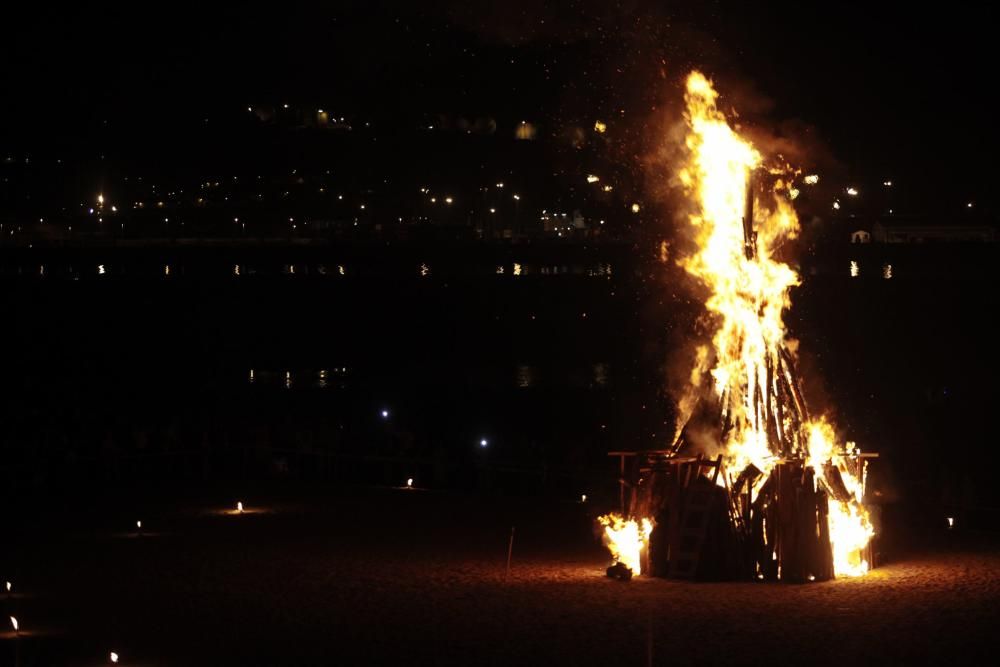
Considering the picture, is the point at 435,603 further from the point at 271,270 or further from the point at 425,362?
the point at 271,270

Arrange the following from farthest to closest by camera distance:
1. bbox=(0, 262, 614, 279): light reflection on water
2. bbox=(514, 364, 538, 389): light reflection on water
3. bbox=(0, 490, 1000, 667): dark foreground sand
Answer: bbox=(0, 262, 614, 279): light reflection on water
bbox=(514, 364, 538, 389): light reflection on water
bbox=(0, 490, 1000, 667): dark foreground sand

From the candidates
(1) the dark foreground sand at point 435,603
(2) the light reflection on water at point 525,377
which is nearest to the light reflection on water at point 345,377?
(2) the light reflection on water at point 525,377

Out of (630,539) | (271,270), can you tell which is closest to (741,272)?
(630,539)

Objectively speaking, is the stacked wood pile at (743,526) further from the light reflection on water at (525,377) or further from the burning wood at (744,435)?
the light reflection on water at (525,377)

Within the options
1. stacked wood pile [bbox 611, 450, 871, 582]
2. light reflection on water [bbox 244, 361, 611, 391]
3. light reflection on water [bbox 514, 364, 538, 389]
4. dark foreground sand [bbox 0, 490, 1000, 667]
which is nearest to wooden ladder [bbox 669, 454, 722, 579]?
stacked wood pile [bbox 611, 450, 871, 582]

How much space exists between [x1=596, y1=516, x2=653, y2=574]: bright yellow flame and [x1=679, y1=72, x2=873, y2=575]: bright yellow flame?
1.28m

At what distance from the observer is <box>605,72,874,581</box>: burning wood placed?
1543cm

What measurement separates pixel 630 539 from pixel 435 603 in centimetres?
277

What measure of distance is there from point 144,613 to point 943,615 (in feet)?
25.6

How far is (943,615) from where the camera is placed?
13.6 metres

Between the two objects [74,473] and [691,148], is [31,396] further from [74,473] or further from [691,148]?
[691,148]

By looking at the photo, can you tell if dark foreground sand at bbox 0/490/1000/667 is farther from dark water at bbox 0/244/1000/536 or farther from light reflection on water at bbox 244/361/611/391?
light reflection on water at bbox 244/361/611/391

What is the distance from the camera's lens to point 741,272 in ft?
53.8

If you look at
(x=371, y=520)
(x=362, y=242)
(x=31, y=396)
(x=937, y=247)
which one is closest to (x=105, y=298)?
(x=362, y=242)
